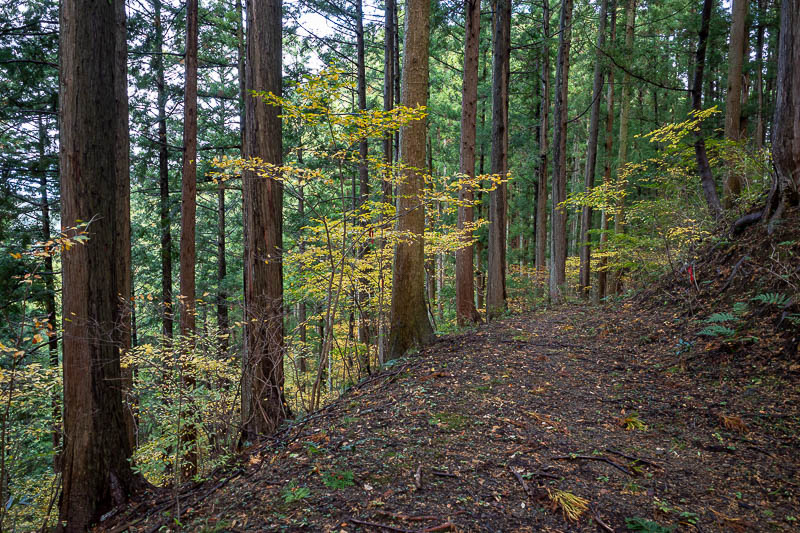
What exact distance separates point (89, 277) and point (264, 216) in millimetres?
2091

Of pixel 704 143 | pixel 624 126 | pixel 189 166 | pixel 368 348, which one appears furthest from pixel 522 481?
pixel 624 126

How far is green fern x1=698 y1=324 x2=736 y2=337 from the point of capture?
4585mm

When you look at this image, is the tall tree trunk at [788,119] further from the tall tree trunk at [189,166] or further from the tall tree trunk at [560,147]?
the tall tree trunk at [189,166]

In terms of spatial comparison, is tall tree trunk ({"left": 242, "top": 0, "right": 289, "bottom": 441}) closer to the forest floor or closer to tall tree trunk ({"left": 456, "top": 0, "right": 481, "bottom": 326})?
the forest floor

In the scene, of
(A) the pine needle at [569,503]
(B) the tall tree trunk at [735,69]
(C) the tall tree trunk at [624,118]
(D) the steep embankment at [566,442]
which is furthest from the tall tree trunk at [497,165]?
(A) the pine needle at [569,503]

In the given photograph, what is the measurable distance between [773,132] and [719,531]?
221 inches

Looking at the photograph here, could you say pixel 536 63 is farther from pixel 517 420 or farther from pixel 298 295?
pixel 517 420

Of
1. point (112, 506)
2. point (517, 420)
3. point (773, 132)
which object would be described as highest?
point (773, 132)

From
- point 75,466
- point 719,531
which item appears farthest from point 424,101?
point 75,466

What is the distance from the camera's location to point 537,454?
10.2 ft

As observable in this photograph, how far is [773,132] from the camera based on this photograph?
211 inches

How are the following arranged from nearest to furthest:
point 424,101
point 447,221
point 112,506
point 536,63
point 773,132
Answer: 1. point 112,506
2. point 773,132
3. point 424,101
4. point 536,63
5. point 447,221

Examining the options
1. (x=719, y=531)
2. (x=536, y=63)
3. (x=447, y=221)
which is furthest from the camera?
(x=447, y=221)

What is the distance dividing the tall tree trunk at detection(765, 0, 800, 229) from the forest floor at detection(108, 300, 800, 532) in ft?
7.20
